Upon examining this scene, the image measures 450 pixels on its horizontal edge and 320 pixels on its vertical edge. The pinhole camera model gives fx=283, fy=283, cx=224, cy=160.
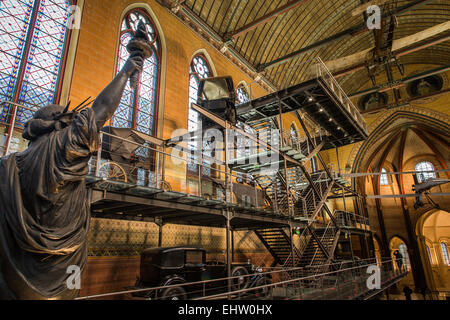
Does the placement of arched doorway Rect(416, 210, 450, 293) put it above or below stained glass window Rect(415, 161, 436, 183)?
below

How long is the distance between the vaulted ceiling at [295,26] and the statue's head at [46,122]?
12.0 metres

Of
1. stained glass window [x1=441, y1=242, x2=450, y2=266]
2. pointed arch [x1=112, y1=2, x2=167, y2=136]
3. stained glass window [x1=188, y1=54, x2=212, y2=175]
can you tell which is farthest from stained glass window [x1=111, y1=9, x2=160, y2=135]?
stained glass window [x1=441, y1=242, x2=450, y2=266]

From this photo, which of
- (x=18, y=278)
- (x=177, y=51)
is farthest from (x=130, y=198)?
(x=177, y=51)

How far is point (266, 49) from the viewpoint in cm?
1848

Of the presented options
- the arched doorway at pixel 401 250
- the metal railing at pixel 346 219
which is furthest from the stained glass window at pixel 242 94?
the arched doorway at pixel 401 250

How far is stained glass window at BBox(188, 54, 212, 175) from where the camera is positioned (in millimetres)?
12984

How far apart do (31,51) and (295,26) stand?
1553 cm

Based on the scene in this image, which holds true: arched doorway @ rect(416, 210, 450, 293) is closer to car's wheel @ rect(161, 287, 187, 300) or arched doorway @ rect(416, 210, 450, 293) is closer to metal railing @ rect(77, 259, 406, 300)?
metal railing @ rect(77, 259, 406, 300)

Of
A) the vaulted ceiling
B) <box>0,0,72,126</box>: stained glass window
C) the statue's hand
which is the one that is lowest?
the statue's hand

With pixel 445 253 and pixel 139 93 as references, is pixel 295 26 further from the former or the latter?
pixel 445 253

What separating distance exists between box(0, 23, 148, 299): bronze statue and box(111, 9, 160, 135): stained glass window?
6.61 meters

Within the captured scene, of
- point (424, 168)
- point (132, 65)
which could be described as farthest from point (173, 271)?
point (424, 168)

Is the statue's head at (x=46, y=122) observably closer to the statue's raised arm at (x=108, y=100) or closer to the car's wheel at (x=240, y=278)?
the statue's raised arm at (x=108, y=100)

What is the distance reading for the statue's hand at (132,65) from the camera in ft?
14.1
